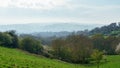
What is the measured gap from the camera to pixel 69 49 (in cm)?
10762

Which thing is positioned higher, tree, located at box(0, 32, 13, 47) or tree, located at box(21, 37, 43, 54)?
tree, located at box(0, 32, 13, 47)

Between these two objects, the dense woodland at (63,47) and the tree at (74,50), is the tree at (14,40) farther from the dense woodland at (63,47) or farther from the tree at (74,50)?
the tree at (74,50)

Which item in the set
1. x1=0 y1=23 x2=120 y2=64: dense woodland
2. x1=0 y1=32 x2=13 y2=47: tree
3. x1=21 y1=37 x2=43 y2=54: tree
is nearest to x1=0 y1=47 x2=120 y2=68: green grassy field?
x1=0 y1=32 x2=13 y2=47: tree

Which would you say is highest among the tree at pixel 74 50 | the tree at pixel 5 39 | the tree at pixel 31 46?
the tree at pixel 5 39

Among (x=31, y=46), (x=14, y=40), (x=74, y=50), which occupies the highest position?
(x=14, y=40)

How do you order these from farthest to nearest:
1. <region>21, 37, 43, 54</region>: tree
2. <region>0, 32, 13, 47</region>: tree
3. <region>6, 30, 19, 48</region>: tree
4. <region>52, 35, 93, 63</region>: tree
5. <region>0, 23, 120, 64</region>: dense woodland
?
1. <region>52, 35, 93, 63</region>: tree
2. <region>21, 37, 43, 54</region>: tree
3. <region>6, 30, 19, 48</region>: tree
4. <region>0, 23, 120, 64</region>: dense woodland
5. <region>0, 32, 13, 47</region>: tree

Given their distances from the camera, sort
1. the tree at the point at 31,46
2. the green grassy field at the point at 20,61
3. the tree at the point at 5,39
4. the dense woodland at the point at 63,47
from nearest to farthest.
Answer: the green grassy field at the point at 20,61 < the tree at the point at 5,39 < the dense woodland at the point at 63,47 < the tree at the point at 31,46

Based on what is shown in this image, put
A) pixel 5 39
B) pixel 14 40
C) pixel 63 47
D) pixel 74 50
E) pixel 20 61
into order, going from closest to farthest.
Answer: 1. pixel 20 61
2. pixel 5 39
3. pixel 14 40
4. pixel 74 50
5. pixel 63 47

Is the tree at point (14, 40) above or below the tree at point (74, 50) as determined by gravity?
above

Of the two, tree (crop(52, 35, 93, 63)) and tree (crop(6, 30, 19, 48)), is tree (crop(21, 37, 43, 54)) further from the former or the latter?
tree (crop(52, 35, 93, 63))

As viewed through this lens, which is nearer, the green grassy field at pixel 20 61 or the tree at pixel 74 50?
the green grassy field at pixel 20 61

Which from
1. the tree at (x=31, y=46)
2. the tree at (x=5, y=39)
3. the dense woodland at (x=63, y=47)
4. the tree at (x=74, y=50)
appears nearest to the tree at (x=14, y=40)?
the dense woodland at (x=63, y=47)

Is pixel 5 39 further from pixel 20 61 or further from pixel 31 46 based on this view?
pixel 20 61

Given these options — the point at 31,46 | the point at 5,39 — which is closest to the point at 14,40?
the point at 5,39
